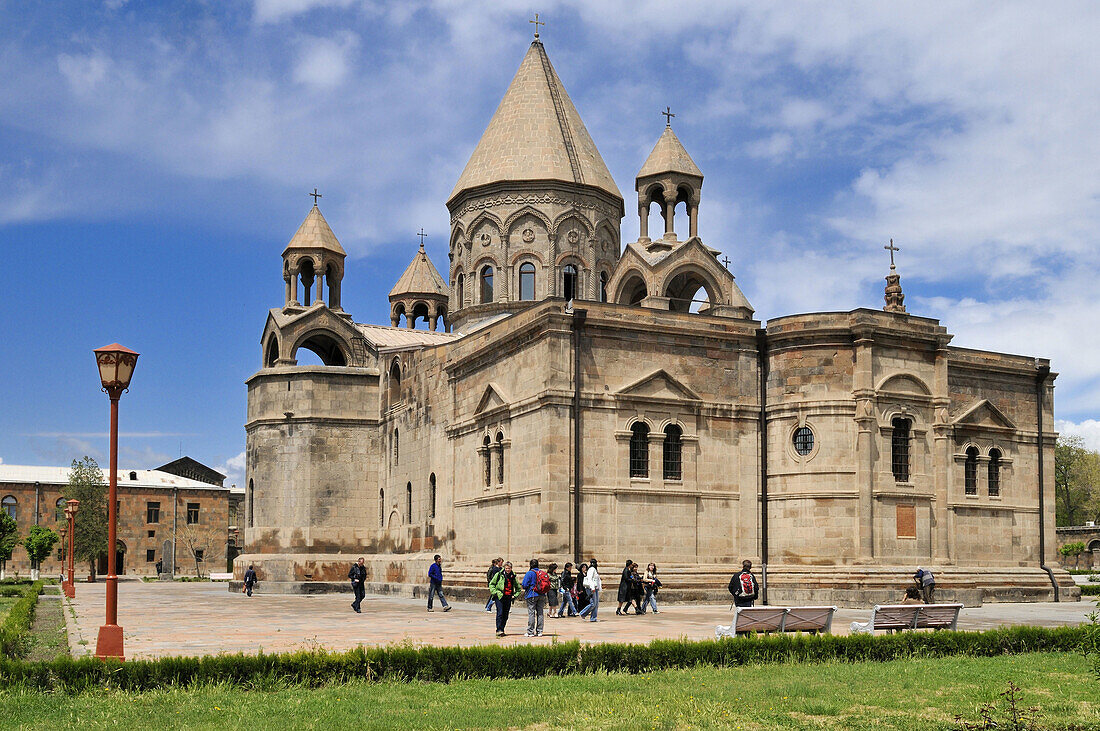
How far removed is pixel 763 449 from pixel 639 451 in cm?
391

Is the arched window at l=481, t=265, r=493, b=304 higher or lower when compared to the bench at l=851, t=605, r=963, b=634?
higher

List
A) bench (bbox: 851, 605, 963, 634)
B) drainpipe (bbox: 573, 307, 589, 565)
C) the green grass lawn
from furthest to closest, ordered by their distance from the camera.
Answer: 1. drainpipe (bbox: 573, 307, 589, 565)
2. bench (bbox: 851, 605, 963, 634)
3. the green grass lawn

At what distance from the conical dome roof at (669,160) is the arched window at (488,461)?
35.6 feet

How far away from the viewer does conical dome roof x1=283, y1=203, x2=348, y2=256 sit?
151ft

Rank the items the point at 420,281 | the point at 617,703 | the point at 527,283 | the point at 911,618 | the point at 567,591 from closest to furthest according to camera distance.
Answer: the point at 617,703 < the point at 911,618 < the point at 567,591 < the point at 527,283 < the point at 420,281

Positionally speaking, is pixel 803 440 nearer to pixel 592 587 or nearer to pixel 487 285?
pixel 592 587

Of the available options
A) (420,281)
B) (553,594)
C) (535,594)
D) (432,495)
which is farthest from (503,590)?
(420,281)

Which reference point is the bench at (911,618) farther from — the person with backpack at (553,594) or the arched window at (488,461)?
the arched window at (488,461)

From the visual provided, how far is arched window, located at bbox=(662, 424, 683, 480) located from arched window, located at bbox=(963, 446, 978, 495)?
9.64 m

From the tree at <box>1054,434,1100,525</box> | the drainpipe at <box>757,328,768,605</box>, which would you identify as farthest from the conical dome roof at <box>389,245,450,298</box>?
the tree at <box>1054,434,1100,525</box>

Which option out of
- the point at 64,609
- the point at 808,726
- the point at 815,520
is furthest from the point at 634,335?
the point at 808,726

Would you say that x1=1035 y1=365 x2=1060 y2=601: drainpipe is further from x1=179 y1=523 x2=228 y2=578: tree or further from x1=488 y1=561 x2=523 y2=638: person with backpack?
x1=179 y1=523 x2=228 y2=578: tree

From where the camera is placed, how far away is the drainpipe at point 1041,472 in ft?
115

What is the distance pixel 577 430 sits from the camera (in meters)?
30.0
